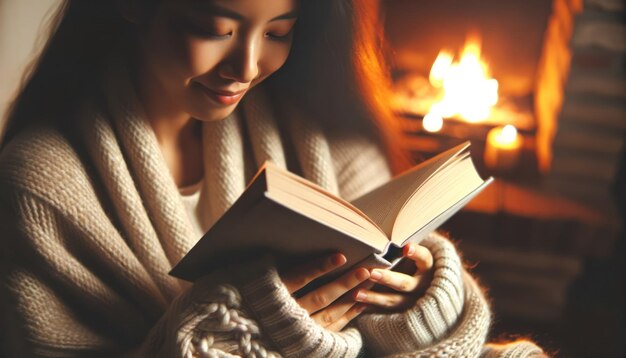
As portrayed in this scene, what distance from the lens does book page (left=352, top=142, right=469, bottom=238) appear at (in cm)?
82

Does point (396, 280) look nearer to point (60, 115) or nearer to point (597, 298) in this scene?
point (60, 115)

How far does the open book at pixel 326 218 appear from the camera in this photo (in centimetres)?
69

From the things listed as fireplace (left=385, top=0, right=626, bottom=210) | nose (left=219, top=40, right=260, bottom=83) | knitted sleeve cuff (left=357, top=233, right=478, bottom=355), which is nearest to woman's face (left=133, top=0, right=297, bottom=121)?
nose (left=219, top=40, right=260, bottom=83)

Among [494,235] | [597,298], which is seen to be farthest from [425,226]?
[597,298]

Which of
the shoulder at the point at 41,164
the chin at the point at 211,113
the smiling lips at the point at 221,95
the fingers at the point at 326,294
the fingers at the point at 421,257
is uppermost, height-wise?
the smiling lips at the point at 221,95

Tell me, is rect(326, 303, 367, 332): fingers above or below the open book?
below

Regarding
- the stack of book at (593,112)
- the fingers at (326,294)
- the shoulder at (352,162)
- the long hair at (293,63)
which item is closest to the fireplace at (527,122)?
the stack of book at (593,112)

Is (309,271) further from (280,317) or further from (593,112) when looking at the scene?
(593,112)

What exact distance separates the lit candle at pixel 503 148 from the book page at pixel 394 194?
0.87m

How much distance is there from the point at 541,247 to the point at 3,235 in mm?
1365

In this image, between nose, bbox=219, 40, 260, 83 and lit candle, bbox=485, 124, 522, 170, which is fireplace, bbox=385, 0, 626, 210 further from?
nose, bbox=219, 40, 260, 83

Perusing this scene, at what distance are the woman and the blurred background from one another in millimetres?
758

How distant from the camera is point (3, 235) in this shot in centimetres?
87

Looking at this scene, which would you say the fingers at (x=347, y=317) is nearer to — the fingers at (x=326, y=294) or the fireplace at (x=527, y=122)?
the fingers at (x=326, y=294)
